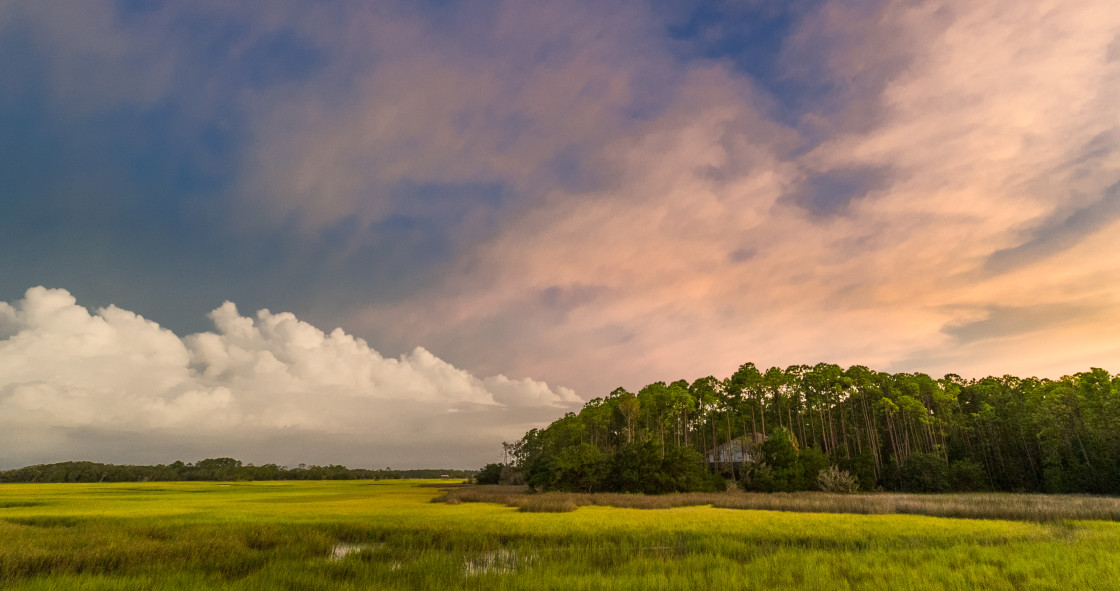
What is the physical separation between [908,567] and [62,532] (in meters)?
31.0

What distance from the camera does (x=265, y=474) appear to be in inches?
5615

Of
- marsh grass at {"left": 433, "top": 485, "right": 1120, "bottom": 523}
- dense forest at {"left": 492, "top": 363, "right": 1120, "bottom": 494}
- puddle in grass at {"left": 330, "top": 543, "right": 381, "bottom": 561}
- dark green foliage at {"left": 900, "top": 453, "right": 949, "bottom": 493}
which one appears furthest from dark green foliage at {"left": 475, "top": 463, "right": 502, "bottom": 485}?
puddle in grass at {"left": 330, "top": 543, "right": 381, "bottom": 561}

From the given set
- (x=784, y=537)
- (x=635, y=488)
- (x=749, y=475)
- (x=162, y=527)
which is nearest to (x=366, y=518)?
(x=162, y=527)

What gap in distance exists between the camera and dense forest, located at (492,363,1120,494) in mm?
49062

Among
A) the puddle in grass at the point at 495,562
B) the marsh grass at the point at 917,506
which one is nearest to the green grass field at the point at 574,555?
the puddle in grass at the point at 495,562

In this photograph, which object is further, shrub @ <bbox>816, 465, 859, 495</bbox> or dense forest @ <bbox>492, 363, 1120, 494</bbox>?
dense forest @ <bbox>492, 363, 1120, 494</bbox>

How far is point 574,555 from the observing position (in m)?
14.9

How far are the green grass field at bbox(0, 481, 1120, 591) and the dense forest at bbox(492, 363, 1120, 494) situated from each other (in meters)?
28.5

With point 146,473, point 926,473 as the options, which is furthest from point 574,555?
point 146,473

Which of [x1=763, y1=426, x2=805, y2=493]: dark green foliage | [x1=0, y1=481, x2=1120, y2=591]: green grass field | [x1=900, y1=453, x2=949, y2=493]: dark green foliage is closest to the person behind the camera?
[x1=0, y1=481, x2=1120, y2=591]: green grass field

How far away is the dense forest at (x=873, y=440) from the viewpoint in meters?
49.1

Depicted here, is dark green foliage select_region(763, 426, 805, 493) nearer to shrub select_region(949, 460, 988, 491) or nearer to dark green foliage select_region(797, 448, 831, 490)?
dark green foliage select_region(797, 448, 831, 490)

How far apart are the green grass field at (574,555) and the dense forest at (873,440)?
28.5 metres

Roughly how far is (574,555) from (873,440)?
72.2 metres
